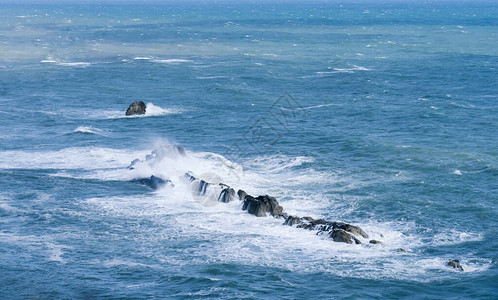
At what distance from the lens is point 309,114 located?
92438 millimetres

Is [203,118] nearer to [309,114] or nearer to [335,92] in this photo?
[309,114]

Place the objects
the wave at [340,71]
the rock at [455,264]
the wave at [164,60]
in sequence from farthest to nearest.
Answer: the wave at [164,60], the wave at [340,71], the rock at [455,264]

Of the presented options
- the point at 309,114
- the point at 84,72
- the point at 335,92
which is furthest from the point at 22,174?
the point at 84,72

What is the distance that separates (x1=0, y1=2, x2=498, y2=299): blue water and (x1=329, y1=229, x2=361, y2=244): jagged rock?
0.60 m

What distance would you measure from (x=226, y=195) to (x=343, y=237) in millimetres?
13123

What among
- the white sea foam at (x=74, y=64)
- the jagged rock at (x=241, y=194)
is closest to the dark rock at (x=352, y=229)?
the jagged rock at (x=241, y=194)

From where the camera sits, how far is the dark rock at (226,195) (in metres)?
58.0

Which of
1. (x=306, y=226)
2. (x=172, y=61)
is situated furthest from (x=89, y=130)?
(x=172, y=61)

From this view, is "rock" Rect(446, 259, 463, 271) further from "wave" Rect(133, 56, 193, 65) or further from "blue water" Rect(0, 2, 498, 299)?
"wave" Rect(133, 56, 193, 65)

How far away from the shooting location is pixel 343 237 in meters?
48.7

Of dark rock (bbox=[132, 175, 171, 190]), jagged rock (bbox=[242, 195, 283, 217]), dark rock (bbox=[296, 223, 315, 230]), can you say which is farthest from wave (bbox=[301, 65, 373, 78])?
dark rock (bbox=[296, 223, 315, 230])

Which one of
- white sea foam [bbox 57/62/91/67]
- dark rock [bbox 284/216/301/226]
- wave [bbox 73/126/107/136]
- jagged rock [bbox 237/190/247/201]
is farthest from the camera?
white sea foam [bbox 57/62/91/67]

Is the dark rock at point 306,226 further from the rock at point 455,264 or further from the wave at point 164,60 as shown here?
the wave at point 164,60

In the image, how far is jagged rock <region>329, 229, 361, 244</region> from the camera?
4862 cm
